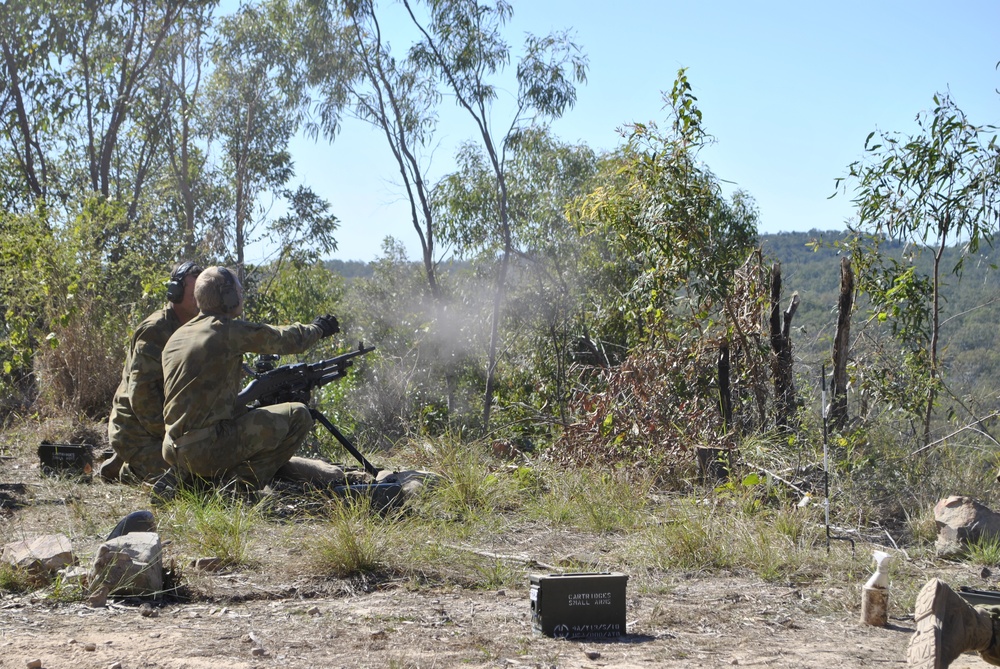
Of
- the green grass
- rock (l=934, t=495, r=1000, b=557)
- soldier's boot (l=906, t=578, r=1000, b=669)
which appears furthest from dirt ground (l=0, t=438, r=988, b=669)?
rock (l=934, t=495, r=1000, b=557)

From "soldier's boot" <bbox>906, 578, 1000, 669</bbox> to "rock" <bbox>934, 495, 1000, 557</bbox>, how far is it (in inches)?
95.8

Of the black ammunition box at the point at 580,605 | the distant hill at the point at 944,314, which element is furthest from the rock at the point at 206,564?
the distant hill at the point at 944,314

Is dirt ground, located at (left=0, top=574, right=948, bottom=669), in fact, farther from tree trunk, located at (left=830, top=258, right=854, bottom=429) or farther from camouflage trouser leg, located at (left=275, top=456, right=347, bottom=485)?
tree trunk, located at (left=830, top=258, right=854, bottom=429)

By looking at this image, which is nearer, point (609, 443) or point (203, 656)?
point (203, 656)

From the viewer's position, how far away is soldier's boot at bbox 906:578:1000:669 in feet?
9.43

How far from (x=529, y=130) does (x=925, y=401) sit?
10.6 meters

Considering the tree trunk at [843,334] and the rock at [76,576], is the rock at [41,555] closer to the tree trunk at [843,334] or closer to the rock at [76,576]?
the rock at [76,576]

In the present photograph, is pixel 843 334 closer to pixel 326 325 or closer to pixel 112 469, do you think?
pixel 326 325

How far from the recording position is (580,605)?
3.74m

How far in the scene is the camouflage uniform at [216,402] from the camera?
231 inches

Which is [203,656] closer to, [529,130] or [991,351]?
[991,351]

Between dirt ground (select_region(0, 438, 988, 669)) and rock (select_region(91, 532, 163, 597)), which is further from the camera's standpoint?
rock (select_region(91, 532, 163, 597))

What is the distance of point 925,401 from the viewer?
7.63 meters

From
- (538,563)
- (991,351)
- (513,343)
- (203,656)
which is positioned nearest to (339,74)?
Result: (513,343)
